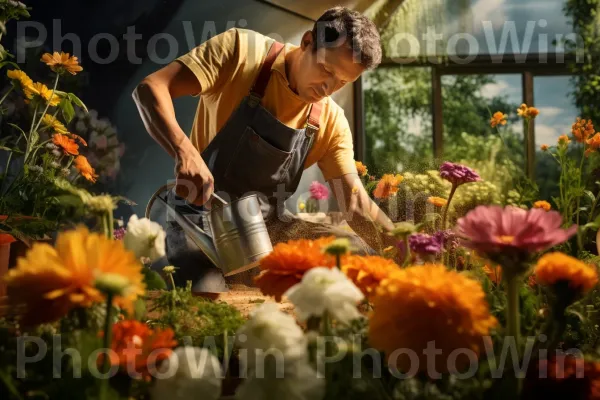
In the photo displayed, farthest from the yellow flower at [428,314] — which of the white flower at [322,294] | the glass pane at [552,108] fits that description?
the glass pane at [552,108]

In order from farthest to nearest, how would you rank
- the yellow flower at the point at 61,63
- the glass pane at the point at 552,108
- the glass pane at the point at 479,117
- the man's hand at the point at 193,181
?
the glass pane at the point at 552,108 → the glass pane at the point at 479,117 → the yellow flower at the point at 61,63 → the man's hand at the point at 193,181

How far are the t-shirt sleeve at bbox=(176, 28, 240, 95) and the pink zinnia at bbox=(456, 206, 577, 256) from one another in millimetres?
926

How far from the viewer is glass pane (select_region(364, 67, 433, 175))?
372 cm

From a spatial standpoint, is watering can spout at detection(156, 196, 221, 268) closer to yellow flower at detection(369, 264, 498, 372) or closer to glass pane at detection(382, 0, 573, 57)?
yellow flower at detection(369, 264, 498, 372)

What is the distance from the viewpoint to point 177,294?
1.83 feet

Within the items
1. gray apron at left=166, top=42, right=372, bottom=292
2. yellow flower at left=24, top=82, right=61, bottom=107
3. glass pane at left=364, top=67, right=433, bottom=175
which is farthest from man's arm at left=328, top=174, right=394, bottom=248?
glass pane at left=364, top=67, right=433, bottom=175

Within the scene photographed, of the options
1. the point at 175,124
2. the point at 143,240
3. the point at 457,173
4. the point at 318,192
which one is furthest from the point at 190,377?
the point at 318,192

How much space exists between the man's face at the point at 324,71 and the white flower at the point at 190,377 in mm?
917

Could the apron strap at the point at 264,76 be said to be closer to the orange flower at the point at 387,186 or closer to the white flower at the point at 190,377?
the orange flower at the point at 387,186

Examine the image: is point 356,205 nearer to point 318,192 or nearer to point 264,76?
point 264,76

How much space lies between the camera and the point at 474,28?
3.88 metres

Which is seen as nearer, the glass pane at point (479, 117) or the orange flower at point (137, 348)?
the orange flower at point (137, 348)

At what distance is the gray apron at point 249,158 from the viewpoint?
4.39 ft

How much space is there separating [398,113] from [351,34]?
8.78 feet
